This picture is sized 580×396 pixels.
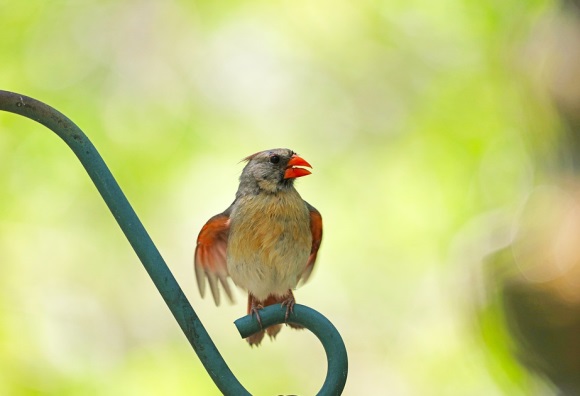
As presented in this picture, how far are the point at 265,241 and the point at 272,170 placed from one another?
0.36m

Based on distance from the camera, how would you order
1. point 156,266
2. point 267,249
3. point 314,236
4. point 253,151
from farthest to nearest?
point 253,151
point 314,236
point 267,249
point 156,266

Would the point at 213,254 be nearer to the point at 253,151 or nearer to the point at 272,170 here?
the point at 272,170

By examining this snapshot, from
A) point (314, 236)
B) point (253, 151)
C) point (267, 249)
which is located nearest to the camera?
point (267, 249)

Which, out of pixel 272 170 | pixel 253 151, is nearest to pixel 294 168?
pixel 272 170

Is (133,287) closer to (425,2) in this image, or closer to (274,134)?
(274,134)

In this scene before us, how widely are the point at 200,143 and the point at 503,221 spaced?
2.01 m

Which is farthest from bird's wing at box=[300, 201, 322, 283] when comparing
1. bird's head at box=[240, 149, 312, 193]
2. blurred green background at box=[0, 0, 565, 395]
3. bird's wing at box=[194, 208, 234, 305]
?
blurred green background at box=[0, 0, 565, 395]

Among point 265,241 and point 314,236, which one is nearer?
point 265,241

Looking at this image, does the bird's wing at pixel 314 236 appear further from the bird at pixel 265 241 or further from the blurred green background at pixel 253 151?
the blurred green background at pixel 253 151

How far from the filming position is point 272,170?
3.60 m

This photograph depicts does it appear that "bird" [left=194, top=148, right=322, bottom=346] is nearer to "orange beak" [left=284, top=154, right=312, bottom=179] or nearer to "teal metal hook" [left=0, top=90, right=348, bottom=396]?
"orange beak" [left=284, top=154, right=312, bottom=179]

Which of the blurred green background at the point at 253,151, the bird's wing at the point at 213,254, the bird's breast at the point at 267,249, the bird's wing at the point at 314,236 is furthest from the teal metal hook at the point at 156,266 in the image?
the blurred green background at the point at 253,151

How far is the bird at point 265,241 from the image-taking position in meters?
3.35

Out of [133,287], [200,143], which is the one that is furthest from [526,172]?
[133,287]
